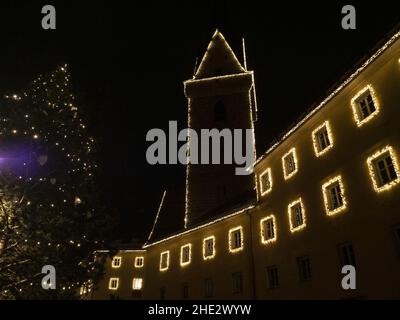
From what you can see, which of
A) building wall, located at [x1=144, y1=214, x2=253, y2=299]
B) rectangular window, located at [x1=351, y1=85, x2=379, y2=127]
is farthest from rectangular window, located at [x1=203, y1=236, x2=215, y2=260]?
rectangular window, located at [x1=351, y1=85, x2=379, y2=127]

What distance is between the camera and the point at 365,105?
681 inches

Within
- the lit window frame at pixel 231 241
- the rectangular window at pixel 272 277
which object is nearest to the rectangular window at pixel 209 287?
the lit window frame at pixel 231 241

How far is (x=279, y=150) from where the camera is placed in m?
23.7

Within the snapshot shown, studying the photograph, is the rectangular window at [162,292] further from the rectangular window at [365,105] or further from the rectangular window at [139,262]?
the rectangular window at [365,105]

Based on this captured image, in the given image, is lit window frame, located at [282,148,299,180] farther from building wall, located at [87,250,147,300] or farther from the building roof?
building wall, located at [87,250,147,300]

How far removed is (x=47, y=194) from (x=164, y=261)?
2023cm

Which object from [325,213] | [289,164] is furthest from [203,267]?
[325,213]

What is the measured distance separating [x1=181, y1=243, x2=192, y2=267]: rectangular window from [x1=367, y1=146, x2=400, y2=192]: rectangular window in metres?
18.8

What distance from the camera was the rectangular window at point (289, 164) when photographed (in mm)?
21781

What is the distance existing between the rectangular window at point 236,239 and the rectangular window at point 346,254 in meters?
9.30

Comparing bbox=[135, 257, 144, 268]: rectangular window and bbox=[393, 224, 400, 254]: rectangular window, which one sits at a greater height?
bbox=[135, 257, 144, 268]: rectangular window

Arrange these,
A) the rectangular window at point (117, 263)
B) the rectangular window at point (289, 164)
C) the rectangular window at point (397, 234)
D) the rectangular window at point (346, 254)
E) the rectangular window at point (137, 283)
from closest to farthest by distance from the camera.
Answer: the rectangular window at point (397, 234)
the rectangular window at point (346, 254)
the rectangular window at point (289, 164)
the rectangular window at point (137, 283)
the rectangular window at point (117, 263)

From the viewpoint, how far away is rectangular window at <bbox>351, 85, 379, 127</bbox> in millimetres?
16609
